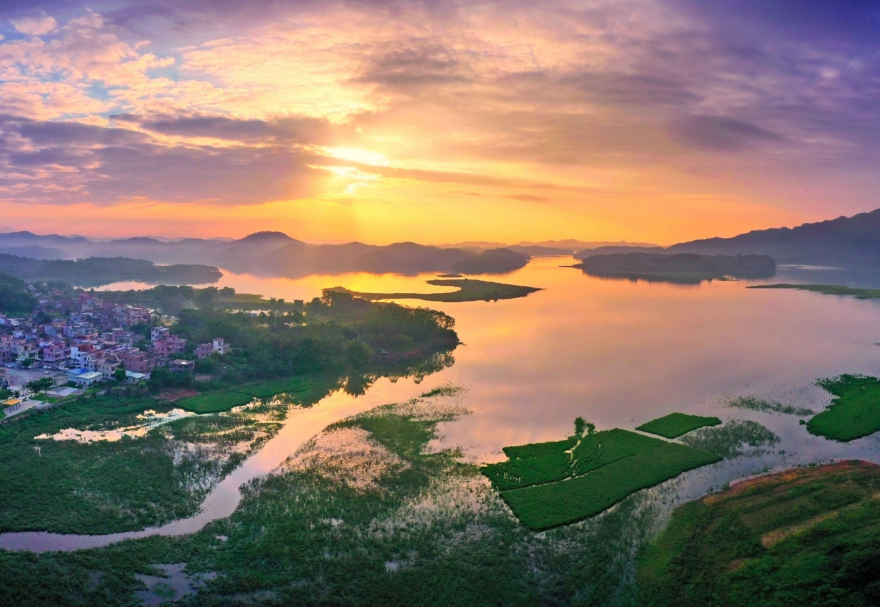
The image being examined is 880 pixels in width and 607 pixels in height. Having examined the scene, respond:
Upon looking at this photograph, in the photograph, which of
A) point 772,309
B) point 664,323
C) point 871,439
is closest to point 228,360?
point 871,439

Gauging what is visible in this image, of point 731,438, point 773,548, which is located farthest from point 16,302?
point 773,548

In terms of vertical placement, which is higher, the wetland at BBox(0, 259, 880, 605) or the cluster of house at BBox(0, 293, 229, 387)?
the cluster of house at BBox(0, 293, 229, 387)

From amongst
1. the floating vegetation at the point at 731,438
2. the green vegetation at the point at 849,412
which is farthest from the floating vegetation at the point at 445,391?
the green vegetation at the point at 849,412

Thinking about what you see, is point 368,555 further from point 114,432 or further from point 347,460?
point 114,432

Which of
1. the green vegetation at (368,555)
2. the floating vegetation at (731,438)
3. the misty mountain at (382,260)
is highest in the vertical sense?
the misty mountain at (382,260)

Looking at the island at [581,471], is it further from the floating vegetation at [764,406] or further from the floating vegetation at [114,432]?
the floating vegetation at [114,432]

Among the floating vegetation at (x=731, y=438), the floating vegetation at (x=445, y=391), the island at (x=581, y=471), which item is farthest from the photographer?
the floating vegetation at (x=445, y=391)

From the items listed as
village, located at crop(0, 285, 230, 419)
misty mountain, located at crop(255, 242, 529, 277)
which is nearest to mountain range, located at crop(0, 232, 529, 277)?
misty mountain, located at crop(255, 242, 529, 277)

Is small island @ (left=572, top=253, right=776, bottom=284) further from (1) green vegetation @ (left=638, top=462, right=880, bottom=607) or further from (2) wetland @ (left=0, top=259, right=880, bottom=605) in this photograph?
(1) green vegetation @ (left=638, top=462, right=880, bottom=607)

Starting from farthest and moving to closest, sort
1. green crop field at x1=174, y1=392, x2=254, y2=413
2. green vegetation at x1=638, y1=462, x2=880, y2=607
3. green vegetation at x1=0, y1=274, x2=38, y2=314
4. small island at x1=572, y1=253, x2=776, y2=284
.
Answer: small island at x1=572, y1=253, x2=776, y2=284, green vegetation at x1=0, y1=274, x2=38, y2=314, green crop field at x1=174, y1=392, x2=254, y2=413, green vegetation at x1=638, y1=462, x2=880, y2=607
